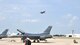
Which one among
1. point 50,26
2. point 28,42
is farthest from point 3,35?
point 28,42

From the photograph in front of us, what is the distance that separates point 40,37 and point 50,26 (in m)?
11.4

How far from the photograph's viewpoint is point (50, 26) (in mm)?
95312

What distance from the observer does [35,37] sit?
278ft

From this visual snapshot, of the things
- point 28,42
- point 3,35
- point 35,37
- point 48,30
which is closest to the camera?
point 28,42

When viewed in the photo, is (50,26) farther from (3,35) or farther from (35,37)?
(3,35)

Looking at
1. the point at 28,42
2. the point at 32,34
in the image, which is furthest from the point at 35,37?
the point at 28,42

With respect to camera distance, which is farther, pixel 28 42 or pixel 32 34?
pixel 32 34

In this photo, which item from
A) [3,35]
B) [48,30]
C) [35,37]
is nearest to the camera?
[35,37]

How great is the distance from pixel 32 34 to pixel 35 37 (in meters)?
1.26

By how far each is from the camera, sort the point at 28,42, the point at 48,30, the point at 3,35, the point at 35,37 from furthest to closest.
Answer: the point at 3,35
the point at 48,30
the point at 35,37
the point at 28,42

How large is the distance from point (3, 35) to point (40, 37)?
25818 mm

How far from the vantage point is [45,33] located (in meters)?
88.9

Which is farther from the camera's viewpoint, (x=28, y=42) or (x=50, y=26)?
(x=50, y=26)

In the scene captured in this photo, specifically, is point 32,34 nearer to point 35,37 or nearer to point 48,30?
point 35,37
